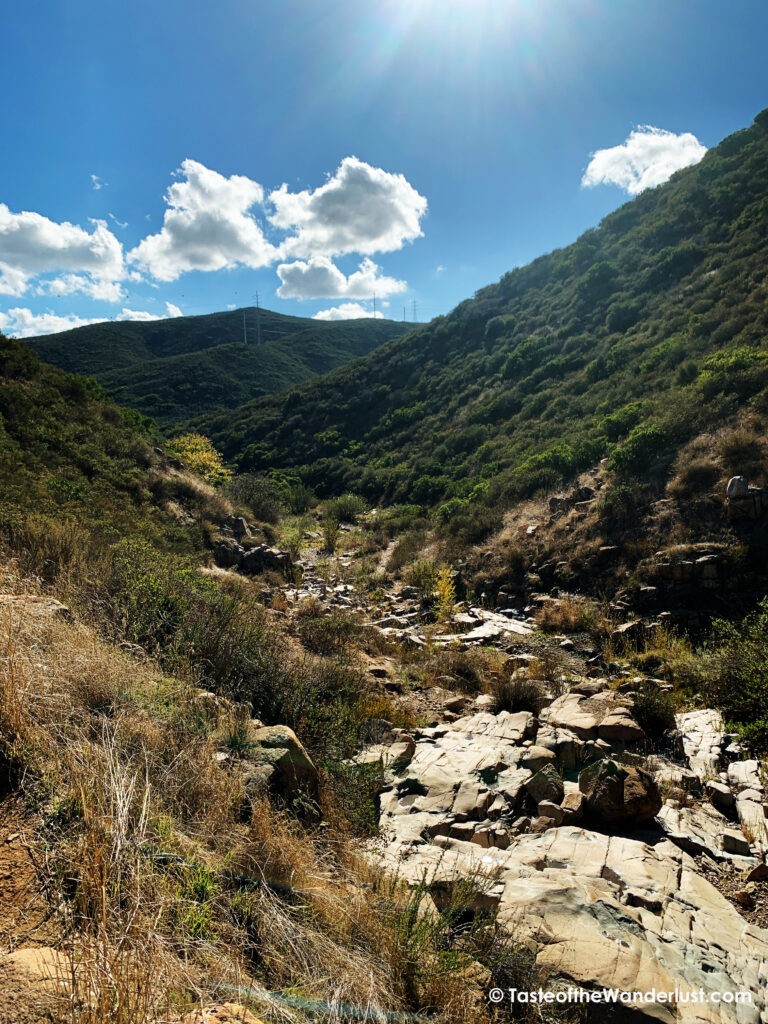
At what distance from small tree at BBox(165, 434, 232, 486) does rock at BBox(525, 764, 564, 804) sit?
18.3 m

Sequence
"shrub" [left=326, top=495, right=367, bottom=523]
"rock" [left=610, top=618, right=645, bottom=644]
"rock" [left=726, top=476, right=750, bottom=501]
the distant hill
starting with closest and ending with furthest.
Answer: "rock" [left=610, top=618, right=645, bottom=644] < "rock" [left=726, top=476, right=750, bottom=501] < "shrub" [left=326, top=495, right=367, bottom=523] < the distant hill

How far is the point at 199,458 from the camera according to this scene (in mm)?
22625

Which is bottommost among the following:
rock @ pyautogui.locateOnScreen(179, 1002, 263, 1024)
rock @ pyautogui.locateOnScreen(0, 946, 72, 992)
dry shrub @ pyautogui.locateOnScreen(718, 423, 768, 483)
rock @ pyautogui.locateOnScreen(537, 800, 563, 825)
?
rock @ pyautogui.locateOnScreen(537, 800, 563, 825)

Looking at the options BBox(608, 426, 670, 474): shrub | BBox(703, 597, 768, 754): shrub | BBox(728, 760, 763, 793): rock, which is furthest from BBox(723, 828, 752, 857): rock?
BBox(608, 426, 670, 474): shrub

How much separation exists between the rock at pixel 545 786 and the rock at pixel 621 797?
0.20 metres

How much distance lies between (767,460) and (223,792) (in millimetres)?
10604

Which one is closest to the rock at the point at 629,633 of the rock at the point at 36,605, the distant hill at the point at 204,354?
the rock at the point at 36,605

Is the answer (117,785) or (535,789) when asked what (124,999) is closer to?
(117,785)

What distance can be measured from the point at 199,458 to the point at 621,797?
22.1 metres

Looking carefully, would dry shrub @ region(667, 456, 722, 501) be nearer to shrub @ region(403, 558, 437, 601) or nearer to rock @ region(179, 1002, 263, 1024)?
shrub @ region(403, 558, 437, 601)

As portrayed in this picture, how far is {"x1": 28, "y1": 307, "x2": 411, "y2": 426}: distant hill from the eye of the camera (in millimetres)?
47250

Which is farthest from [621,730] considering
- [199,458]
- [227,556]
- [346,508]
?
[199,458]

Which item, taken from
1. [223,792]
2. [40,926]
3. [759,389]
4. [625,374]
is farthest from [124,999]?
[625,374]

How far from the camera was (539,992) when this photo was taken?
1979 mm
